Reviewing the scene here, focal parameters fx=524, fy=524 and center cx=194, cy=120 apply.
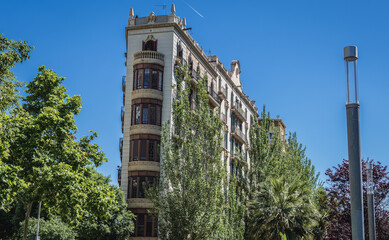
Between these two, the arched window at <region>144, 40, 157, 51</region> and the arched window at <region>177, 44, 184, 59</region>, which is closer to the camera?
the arched window at <region>144, 40, 157, 51</region>

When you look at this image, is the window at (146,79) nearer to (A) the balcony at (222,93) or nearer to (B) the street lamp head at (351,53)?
(A) the balcony at (222,93)

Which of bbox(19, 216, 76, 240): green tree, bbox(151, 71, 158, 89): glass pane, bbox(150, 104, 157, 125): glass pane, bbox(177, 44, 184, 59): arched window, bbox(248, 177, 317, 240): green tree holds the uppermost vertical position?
bbox(177, 44, 184, 59): arched window

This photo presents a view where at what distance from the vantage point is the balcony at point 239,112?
55.0 m

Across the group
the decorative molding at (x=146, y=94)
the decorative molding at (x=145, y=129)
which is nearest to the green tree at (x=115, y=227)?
the decorative molding at (x=145, y=129)

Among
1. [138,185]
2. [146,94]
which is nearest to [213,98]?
[146,94]

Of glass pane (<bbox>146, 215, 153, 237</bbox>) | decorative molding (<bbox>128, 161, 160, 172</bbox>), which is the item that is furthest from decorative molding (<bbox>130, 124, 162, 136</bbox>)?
glass pane (<bbox>146, 215, 153, 237</bbox>)

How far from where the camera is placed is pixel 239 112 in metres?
56.8

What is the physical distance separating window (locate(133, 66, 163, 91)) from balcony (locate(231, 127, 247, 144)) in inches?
610

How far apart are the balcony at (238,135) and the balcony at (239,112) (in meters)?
1.61

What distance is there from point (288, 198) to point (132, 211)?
11.8 metres

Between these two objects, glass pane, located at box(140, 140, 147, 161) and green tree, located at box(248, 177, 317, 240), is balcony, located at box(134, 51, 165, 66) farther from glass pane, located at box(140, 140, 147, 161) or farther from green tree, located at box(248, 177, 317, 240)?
green tree, located at box(248, 177, 317, 240)

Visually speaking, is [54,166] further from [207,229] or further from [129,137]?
[129,137]

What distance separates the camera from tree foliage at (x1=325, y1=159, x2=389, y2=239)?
112ft

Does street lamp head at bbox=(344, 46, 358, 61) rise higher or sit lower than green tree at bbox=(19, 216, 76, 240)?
higher
